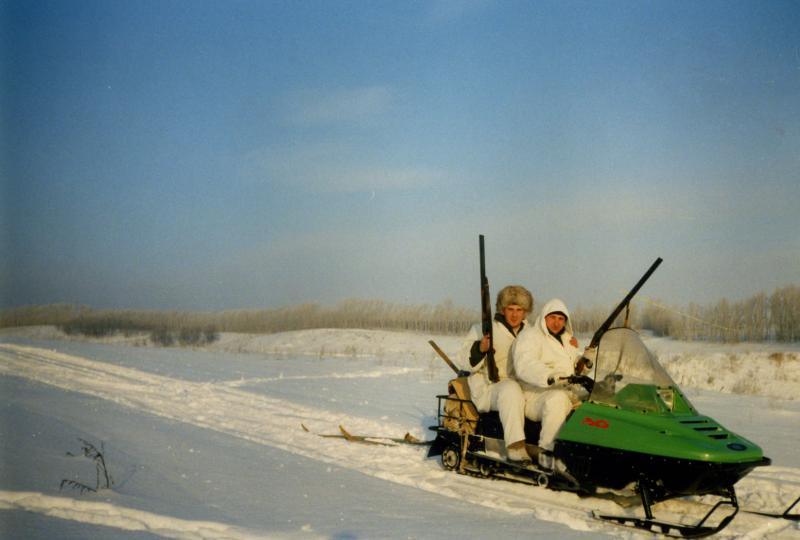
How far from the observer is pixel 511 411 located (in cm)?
764

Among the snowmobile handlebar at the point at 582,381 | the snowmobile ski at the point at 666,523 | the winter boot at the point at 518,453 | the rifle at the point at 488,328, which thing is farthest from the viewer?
the rifle at the point at 488,328

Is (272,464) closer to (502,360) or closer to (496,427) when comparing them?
(496,427)

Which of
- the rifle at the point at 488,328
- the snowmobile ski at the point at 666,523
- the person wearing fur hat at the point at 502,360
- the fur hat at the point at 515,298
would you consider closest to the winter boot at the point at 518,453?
the person wearing fur hat at the point at 502,360

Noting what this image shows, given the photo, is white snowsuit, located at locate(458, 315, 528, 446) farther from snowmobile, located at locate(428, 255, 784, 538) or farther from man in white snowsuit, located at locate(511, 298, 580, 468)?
snowmobile, located at locate(428, 255, 784, 538)

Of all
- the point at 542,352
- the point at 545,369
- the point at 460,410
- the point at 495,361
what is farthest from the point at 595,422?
the point at 460,410

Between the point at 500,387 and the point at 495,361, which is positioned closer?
the point at 500,387

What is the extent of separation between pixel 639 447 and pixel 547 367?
148cm

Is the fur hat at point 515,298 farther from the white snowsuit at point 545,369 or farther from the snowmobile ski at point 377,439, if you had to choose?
the snowmobile ski at point 377,439

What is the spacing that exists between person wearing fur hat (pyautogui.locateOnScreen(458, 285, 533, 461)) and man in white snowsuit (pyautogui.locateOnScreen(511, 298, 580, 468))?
7.7 inches

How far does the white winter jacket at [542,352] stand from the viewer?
7.60 metres

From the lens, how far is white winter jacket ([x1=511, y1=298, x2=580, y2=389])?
7.60 meters

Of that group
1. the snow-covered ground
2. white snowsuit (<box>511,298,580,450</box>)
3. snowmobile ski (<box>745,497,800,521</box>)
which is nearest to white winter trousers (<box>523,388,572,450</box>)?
white snowsuit (<box>511,298,580,450</box>)

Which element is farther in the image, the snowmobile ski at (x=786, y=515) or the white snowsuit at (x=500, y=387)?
the white snowsuit at (x=500, y=387)

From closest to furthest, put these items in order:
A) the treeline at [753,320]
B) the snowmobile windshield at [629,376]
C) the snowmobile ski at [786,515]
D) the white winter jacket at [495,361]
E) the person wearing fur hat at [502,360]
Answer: the snowmobile ski at [786,515] < the snowmobile windshield at [629,376] < the person wearing fur hat at [502,360] < the white winter jacket at [495,361] < the treeline at [753,320]
